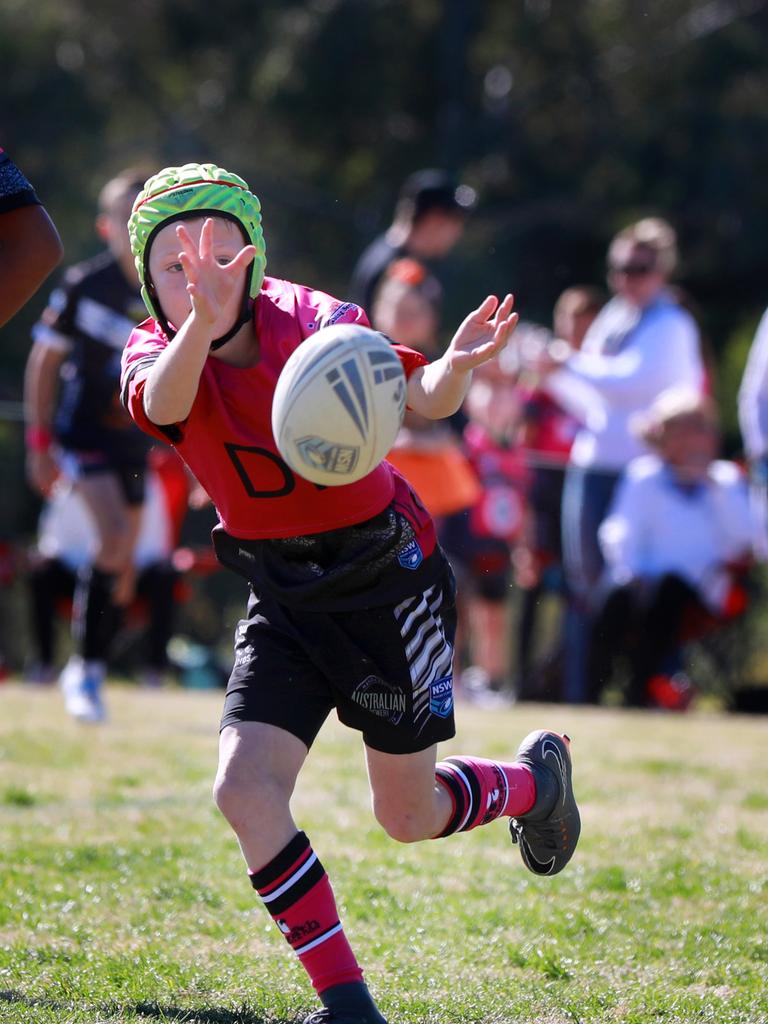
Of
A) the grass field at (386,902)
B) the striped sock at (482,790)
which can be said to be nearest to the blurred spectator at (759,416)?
the grass field at (386,902)

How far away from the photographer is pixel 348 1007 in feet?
9.60

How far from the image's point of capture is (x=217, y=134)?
55.2ft

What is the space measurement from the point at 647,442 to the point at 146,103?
1105cm

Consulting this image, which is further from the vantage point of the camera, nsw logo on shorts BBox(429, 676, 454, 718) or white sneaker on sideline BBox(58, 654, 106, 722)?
white sneaker on sideline BBox(58, 654, 106, 722)

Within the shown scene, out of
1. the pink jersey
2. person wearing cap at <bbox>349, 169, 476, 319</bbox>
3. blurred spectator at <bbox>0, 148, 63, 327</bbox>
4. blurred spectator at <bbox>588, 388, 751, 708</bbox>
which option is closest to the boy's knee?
the pink jersey

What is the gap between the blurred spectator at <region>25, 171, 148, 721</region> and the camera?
6.93m

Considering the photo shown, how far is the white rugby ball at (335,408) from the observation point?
2.76 m

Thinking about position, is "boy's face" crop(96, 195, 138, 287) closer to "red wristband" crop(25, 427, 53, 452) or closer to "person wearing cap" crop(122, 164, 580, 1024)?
"red wristband" crop(25, 427, 53, 452)

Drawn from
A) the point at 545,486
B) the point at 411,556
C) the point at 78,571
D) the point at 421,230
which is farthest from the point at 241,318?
the point at 78,571

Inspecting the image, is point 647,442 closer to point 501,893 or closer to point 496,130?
point 501,893

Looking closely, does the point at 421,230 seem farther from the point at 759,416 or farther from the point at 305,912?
the point at 305,912

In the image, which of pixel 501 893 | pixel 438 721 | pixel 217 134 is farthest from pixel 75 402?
pixel 217 134

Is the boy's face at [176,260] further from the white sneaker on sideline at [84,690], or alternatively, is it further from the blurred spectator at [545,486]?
the blurred spectator at [545,486]

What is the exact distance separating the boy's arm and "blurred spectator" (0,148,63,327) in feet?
2.97
